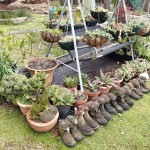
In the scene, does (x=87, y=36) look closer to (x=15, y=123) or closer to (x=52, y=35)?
(x=52, y=35)

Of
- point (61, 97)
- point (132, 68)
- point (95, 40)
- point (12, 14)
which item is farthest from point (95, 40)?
point (12, 14)

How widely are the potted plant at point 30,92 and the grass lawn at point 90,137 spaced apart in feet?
0.84

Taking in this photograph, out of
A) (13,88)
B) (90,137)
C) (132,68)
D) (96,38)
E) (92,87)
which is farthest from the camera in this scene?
(132,68)

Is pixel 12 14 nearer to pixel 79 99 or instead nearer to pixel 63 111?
pixel 79 99

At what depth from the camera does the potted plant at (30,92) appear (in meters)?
3.15

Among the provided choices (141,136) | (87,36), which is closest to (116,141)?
(141,136)

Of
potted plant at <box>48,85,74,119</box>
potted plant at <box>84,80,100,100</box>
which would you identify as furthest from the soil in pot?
potted plant at <box>84,80,100,100</box>

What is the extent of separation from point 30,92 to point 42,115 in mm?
450

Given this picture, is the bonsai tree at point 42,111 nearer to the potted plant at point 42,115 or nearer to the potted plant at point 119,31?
the potted plant at point 42,115

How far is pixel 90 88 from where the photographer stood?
12.1ft

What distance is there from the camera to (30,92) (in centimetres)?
321

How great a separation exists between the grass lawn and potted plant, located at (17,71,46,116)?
257 mm

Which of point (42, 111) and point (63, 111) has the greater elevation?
point (42, 111)

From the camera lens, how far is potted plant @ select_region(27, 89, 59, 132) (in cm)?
294
